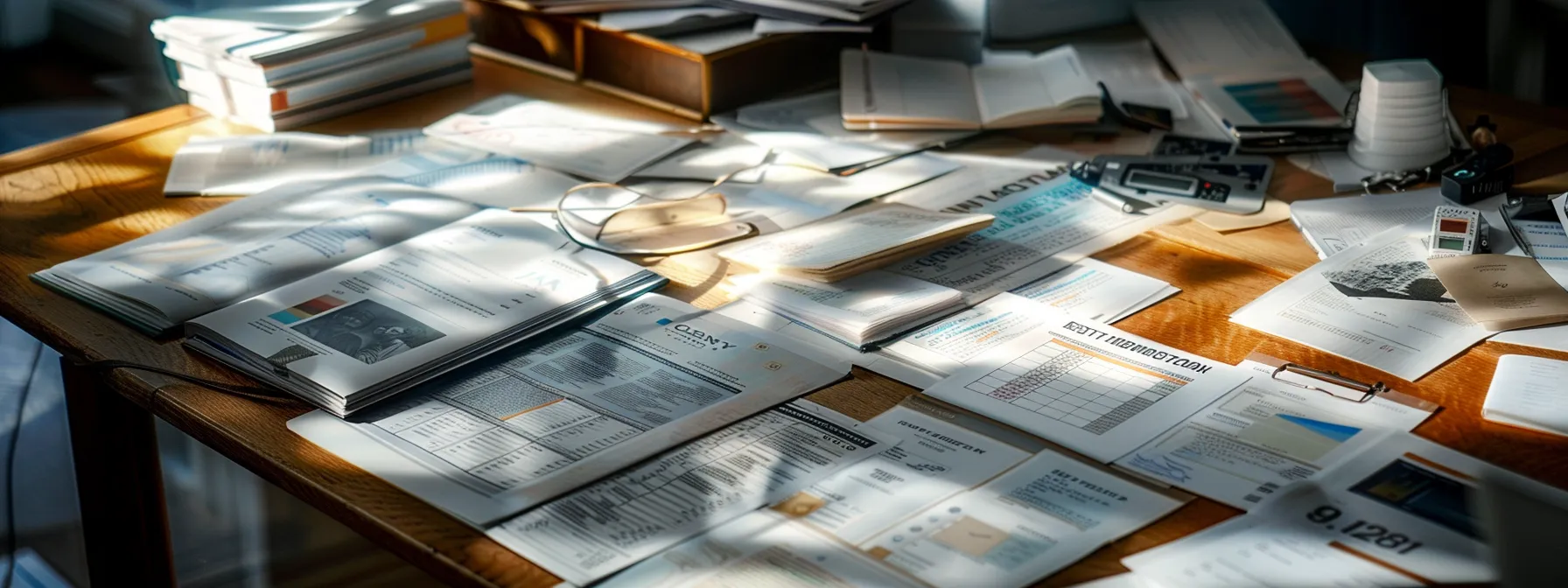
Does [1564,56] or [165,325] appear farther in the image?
Answer: [1564,56]

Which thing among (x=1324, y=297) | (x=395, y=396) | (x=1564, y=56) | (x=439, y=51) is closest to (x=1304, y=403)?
(x=1324, y=297)

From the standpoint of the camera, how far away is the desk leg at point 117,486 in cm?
128

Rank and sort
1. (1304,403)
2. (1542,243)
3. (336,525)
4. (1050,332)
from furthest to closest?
(336,525) < (1542,243) < (1050,332) < (1304,403)

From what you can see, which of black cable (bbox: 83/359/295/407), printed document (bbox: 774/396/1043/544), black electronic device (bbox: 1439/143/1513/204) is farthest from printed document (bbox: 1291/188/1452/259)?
black cable (bbox: 83/359/295/407)

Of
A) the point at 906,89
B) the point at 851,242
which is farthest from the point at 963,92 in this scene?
the point at 851,242

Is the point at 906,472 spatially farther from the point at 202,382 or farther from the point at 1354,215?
the point at 1354,215

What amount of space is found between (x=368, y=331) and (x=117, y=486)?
0.44 meters

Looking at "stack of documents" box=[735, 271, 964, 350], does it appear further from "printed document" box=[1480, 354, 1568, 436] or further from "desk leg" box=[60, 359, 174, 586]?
"desk leg" box=[60, 359, 174, 586]

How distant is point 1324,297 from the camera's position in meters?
1.19

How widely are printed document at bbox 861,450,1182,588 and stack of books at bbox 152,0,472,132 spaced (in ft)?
3.74

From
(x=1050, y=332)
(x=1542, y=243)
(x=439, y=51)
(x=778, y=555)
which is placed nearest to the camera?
(x=778, y=555)

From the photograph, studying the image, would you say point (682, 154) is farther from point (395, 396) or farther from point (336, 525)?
point (336, 525)

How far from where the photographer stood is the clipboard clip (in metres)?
1.02

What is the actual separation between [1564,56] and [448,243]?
1.80 metres
